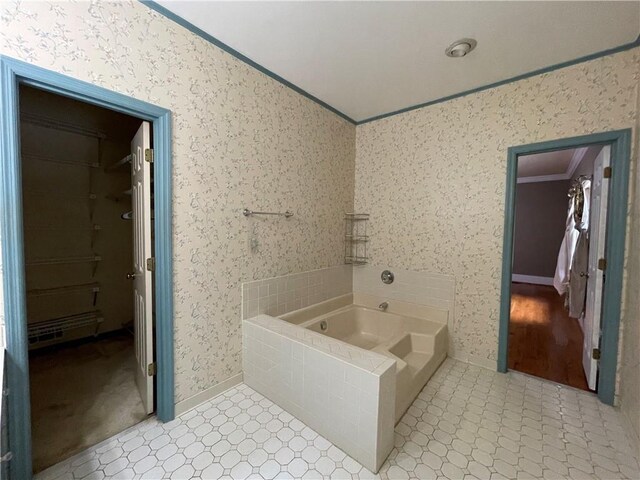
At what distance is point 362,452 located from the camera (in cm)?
138

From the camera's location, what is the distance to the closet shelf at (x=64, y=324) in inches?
96.3

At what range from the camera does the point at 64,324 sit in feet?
8.49

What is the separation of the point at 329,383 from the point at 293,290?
1.03m

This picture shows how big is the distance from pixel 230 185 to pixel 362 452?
5.94 feet

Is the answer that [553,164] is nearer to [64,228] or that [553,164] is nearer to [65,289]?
[64,228]

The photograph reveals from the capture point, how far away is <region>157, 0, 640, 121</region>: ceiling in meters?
1.48

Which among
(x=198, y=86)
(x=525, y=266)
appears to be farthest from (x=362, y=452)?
(x=525, y=266)

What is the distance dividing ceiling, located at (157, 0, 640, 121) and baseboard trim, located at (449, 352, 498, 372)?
7.77 ft

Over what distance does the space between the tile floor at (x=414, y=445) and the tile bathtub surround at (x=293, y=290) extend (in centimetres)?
66

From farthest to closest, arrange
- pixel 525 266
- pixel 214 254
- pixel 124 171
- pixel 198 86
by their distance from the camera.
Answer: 1. pixel 525 266
2. pixel 124 171
3. pixel 214 254
4. pixel 198 86

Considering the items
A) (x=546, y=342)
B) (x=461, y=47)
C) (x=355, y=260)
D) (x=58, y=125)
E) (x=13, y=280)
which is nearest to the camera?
(x=13, y=280)

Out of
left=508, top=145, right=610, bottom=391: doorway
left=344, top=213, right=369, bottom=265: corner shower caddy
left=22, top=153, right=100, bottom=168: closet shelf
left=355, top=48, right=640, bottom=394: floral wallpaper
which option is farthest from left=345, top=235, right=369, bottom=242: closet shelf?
left=22, top=153, right=100, bottom=168: closet shelf

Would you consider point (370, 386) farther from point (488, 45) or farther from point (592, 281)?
point (488, 45)

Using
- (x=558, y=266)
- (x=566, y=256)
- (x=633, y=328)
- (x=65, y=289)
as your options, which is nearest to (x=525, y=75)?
(x=633, y=328)
